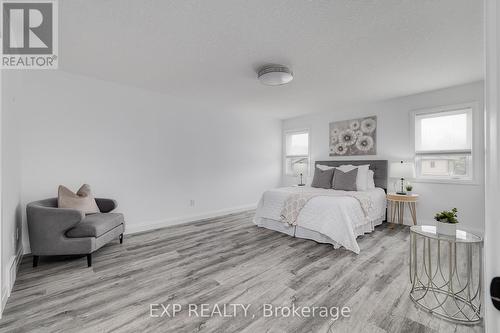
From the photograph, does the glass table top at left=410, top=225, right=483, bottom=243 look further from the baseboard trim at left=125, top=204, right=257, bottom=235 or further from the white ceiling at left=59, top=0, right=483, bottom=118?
the baseboard trim at left=125, top=204, right=257, bottom=235

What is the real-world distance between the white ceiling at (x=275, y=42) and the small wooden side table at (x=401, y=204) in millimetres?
1825

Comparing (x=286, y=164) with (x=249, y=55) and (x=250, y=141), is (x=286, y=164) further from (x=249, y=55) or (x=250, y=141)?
(x=249, y=55)

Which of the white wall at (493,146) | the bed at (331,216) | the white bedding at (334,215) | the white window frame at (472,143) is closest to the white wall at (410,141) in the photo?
the white window frame at (472,143)

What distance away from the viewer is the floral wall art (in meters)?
4.57

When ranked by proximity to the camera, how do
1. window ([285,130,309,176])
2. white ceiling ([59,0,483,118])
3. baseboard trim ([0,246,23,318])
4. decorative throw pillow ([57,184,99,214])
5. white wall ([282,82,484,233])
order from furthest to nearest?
window ([285,130,309,176])
white wall ([282,82,484,233])
decorative throw pillow ([57,184,99,214])
white ceiling ([59,0,483,118])
baseboard trim ([0,246,23,318])

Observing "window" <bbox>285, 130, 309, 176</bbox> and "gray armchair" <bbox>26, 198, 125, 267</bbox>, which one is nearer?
"gray armchair" <bbox>26, 198, 125, 267</bbox>

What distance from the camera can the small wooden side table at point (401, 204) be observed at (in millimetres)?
3711

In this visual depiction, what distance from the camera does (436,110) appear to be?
382 centimetres

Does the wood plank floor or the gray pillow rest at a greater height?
the gray pillow

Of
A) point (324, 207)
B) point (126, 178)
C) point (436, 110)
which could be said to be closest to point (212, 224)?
point (126, 178)

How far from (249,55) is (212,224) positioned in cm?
295

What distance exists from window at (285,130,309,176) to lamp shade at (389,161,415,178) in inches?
73.7

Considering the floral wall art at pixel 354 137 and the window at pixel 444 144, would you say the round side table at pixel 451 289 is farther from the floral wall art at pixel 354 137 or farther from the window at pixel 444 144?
the floral wall art at pixel 354 137

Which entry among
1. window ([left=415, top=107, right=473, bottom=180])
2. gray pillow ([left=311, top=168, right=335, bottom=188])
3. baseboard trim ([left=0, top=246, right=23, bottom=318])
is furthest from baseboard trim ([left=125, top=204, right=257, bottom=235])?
window ([left=415, top=107, right=473, bottom=180])
